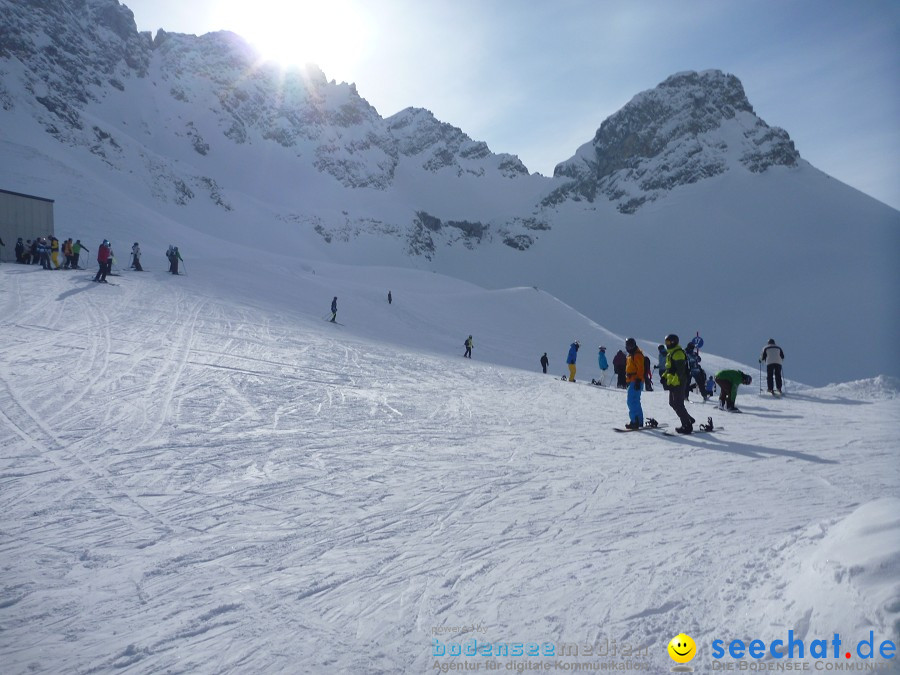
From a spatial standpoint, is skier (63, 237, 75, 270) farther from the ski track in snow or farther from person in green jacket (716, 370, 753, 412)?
person in green jacket (716, 370, 753, 412)

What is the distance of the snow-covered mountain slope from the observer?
58.7 metres

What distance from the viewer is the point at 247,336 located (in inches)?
605

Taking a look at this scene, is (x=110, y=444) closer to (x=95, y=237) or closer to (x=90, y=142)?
(x=95, y=237)

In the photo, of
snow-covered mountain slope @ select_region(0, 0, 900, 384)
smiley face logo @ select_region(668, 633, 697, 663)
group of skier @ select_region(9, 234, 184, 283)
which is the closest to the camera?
smiley face logo @ select_region(668, 633, 697, 663)

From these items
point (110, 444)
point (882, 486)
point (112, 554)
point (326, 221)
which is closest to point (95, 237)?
point (110, 444)

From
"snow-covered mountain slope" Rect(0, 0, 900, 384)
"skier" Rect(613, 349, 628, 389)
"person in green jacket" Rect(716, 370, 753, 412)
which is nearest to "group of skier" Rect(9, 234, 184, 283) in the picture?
"snow-covered mountain slope" Rect(0, 0, 900, 384)

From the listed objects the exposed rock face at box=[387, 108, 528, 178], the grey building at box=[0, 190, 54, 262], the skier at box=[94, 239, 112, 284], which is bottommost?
the skier at box=[94, 239, 112, 284]

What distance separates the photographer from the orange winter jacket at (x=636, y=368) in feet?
27.7

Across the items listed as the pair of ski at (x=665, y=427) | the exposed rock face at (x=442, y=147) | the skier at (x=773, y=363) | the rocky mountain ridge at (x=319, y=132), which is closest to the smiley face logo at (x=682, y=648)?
the pair of ski at (x=665, y=427)

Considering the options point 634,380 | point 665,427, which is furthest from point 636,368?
point 665,427

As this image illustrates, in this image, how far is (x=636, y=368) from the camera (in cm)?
849

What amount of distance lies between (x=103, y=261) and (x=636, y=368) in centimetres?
1892

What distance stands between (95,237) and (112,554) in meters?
37.8

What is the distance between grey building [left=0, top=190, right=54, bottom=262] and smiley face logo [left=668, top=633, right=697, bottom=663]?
2896 centimetres
